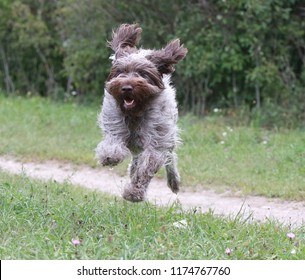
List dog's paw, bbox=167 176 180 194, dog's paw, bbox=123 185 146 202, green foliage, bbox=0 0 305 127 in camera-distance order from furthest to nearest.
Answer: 1. green foliage, bbox=0 0 305 127
2. dog's paw, bbox=167 176 180 194
3. dog's paw, bbox=123 185 146 202

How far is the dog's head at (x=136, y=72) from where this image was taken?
6980 millimetres

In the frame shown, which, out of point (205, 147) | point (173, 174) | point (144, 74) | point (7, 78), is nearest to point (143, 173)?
point (144, 74)

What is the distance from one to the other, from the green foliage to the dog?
6.36m

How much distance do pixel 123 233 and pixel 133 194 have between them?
80 centimetres

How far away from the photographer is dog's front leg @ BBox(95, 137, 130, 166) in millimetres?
7027

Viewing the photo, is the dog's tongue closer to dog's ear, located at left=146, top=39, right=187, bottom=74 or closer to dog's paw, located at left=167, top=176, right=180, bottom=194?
dog's ear, located at left=146, top=39, right=187, bottom=74

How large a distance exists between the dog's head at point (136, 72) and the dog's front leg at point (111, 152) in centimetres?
35

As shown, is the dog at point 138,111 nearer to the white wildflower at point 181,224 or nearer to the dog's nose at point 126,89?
the dog's nose at point 126,89

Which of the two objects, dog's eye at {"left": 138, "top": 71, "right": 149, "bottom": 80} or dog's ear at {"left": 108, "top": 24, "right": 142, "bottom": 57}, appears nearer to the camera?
dog's eye at {"left": 138, "top": 71, "right": 149, "bottom": 80}

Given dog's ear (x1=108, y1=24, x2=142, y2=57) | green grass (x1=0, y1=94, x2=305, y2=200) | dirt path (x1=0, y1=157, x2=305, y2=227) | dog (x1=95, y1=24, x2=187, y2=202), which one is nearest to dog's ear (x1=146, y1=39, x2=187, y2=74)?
dog (x1=95, y1=24, x2=187, y2=202)

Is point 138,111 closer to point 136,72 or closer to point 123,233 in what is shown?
point 136,72

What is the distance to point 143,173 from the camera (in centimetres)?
707

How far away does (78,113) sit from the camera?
14992 millimetres

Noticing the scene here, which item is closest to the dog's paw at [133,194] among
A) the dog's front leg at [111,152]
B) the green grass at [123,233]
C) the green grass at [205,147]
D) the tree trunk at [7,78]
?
the green grass at [123,233]
